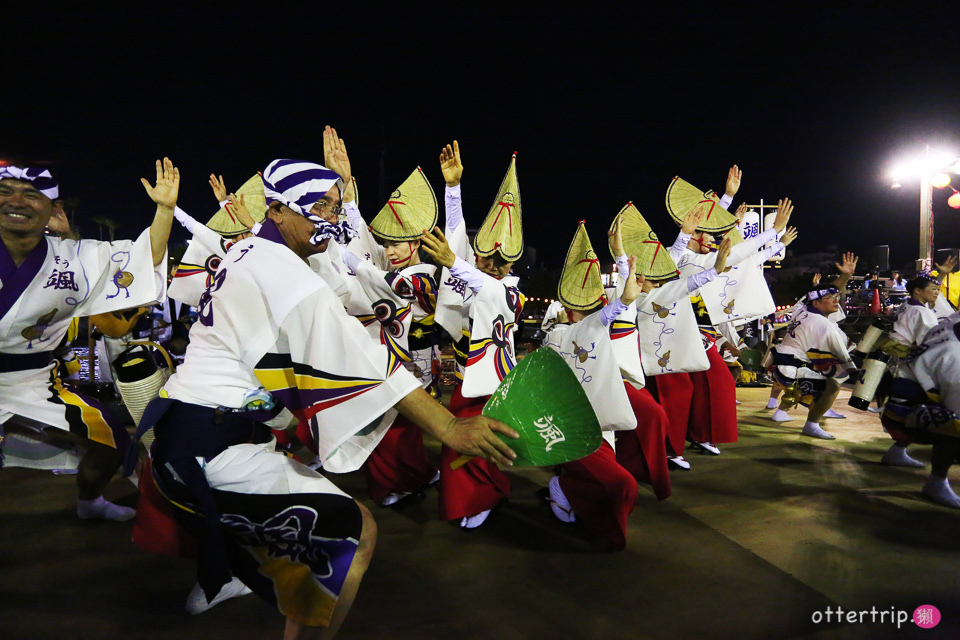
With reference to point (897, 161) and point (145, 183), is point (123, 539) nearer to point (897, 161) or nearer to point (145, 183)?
point (145, 183)

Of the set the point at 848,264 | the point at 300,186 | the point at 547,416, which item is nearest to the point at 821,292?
the point at 848,264

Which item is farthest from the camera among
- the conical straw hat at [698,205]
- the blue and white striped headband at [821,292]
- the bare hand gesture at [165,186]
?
the blue and white striped headband at [821,292]

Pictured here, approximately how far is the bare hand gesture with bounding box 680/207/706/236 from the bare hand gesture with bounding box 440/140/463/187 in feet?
7.34

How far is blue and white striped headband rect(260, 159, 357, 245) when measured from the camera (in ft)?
5.85

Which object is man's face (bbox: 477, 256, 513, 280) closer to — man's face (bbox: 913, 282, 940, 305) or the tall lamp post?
man's face (bbox: 913, 282, 940, 305)

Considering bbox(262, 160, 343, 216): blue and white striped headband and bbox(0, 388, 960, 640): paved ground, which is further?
bbox(0, 388, 960, 640): paved ground

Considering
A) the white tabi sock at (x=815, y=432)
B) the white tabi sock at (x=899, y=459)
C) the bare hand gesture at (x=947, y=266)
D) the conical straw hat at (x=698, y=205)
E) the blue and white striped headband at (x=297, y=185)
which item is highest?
the conical straw hat at (x=698, y=205)

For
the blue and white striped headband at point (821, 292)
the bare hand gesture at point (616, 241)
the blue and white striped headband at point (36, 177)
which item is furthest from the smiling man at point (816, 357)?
the blue and white striped headband at point (36, 177)

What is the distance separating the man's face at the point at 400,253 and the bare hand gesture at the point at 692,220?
2546 mm

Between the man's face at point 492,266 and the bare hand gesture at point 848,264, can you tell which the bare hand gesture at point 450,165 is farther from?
the bare hand gesture at point 848,264

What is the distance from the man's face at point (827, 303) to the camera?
6355 millimetres

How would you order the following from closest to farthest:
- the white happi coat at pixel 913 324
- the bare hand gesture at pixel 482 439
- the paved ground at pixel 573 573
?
1. the bare hand gesture at pixel 482 439
2. the paved ground at pixel 573 573
3. the white happi coat at pixel 913 324

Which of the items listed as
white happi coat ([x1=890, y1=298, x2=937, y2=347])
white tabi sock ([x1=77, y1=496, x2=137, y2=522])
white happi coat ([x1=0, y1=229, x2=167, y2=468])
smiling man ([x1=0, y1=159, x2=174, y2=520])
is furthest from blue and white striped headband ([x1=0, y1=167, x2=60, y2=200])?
white happi coat ([x1=890, y1=298, x2=937, y2=347])

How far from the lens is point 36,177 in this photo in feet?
8.53
